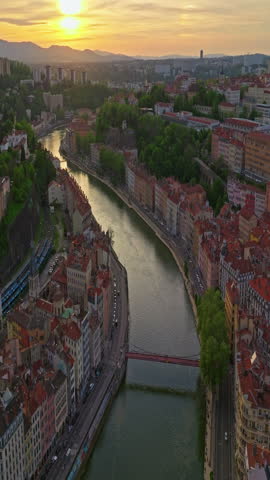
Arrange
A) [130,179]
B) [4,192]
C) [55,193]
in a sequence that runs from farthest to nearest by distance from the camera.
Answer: [130,179], [55,193], [4,192]

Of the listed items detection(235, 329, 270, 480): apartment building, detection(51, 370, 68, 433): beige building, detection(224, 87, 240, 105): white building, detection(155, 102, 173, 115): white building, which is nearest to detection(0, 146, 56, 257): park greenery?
detection(51, 370, 68, 433): beige building

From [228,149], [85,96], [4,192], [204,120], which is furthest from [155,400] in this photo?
[85,96]

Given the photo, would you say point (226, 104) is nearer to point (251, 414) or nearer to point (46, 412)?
point (251, 414)

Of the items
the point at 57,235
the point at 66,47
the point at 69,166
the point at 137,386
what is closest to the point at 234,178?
the point at 57,235

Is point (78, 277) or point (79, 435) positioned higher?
point (78, 277)

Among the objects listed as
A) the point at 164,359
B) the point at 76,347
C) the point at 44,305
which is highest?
the point at 44,305

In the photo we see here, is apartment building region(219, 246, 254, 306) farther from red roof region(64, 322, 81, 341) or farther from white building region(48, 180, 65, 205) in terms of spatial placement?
white building region(48, 180, 65, 205)

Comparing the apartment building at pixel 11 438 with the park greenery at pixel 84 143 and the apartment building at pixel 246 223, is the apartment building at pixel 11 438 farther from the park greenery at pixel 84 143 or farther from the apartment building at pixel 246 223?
the park greenery at pixel 84 143

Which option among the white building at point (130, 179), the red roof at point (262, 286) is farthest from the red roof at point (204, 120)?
the red roof at point (262, 286)
